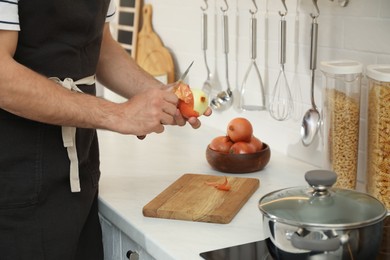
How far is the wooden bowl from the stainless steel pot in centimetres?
57

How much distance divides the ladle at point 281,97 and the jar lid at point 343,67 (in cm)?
31

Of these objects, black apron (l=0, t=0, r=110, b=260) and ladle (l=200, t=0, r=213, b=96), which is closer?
black apron (l=0, t=0, r=110, b=260)

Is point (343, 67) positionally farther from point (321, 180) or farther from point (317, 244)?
point (317, 244)

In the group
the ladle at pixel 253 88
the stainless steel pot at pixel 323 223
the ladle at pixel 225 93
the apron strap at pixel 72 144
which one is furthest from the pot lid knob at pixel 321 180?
the ladle at pixel 225 93

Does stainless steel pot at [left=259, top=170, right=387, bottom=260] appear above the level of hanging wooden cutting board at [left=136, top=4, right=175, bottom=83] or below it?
below

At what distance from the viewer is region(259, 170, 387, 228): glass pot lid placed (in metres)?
1.20

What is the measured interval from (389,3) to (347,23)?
0.52 feet

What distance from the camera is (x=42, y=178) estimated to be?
1532 mm

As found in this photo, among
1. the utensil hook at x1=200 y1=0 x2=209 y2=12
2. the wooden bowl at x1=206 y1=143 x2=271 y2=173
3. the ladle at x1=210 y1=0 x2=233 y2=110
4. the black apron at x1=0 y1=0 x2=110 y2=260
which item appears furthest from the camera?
the utensil hook at x1=200 y1=0 x2=209 y2=12

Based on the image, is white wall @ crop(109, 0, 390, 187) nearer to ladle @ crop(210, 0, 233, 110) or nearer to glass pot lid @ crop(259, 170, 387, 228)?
ladle @ crop(210, 0, 233, 110)

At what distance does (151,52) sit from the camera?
271cm

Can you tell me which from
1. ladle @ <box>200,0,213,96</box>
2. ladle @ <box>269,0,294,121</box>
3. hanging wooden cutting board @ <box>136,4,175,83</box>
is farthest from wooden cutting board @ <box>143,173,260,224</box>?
hanging wooden cutting board @ <box>136,4,175,83</box>

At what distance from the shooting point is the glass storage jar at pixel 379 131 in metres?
1.55

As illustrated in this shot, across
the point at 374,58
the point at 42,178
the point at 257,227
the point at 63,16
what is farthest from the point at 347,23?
the point at 42,178
